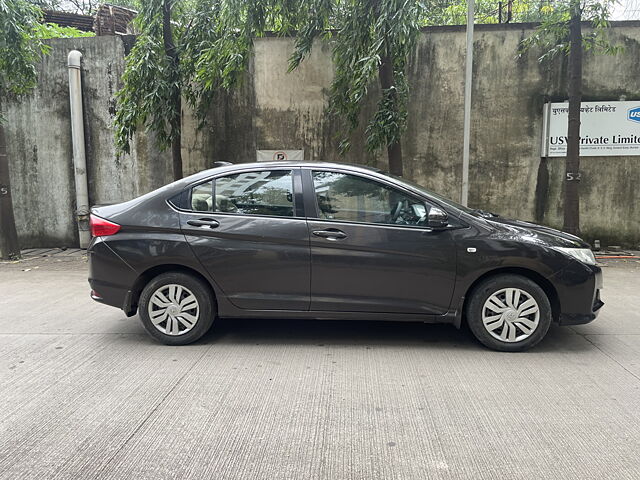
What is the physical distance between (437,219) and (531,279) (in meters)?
1.04

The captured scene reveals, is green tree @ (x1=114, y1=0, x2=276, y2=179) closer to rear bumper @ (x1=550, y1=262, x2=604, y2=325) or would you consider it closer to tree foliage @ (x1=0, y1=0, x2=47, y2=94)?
tree foliage @ (x1=0, y1=0, x2=47, y2=94)

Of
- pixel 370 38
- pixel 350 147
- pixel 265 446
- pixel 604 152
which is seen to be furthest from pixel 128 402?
pixel 604 152

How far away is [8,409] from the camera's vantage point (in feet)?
11.2

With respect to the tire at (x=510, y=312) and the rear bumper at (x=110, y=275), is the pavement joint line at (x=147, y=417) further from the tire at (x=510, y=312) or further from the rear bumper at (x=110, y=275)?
the tire at (x=510, y=312)

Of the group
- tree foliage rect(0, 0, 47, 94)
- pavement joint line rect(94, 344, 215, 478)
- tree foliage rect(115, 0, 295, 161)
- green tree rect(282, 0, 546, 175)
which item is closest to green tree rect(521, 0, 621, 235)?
green tree rect(282, 0, 546, 175)

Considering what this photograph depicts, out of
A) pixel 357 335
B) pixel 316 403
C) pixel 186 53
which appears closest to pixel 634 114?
pixel 357 335

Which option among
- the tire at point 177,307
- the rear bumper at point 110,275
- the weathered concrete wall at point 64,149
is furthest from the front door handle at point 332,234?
the weathered concrete wall at point 64,149

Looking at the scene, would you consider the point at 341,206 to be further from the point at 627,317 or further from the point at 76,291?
the point at 76,291

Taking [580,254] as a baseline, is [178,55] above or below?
above

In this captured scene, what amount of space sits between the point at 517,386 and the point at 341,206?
2.09m

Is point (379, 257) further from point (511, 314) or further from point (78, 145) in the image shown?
point (78, 145)

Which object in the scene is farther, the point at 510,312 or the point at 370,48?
the point at 370,48

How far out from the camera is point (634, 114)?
915 centimetres

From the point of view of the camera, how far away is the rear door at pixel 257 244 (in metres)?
4.52
